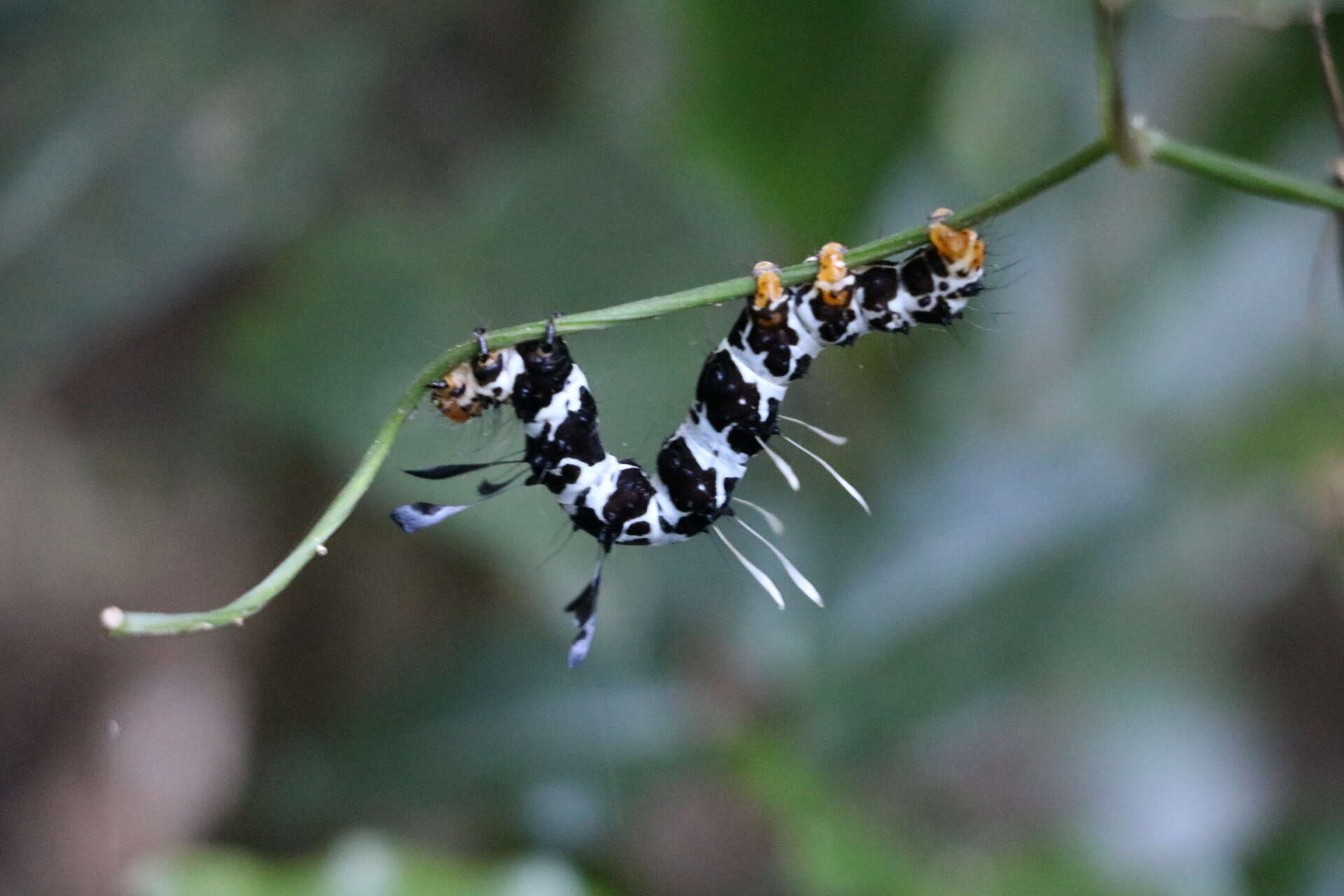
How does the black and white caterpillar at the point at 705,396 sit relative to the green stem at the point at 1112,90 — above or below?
below

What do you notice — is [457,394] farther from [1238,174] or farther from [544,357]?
[1238,174]

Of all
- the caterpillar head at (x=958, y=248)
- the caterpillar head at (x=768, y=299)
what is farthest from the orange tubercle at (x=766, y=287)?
the caterpillar head at (x=958, y=248)

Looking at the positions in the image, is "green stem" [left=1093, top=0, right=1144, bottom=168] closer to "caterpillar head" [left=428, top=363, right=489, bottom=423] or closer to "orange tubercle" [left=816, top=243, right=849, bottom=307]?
"orange tubercle" [left=816, top=243, right=849, bottom=307]

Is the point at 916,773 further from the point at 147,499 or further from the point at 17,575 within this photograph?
the point at 17,575

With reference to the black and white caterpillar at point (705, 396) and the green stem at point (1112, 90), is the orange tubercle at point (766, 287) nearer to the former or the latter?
the black and white caterpillar at point (705, 396)

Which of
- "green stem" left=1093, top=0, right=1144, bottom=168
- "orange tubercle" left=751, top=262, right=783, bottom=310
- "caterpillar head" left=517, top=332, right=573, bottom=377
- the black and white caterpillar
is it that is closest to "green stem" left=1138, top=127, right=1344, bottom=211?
"green stem" left=1093, top=0, right=1144, bottom=168

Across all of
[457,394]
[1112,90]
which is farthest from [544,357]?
[1112,90]

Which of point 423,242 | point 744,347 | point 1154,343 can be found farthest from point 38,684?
point 1154,343

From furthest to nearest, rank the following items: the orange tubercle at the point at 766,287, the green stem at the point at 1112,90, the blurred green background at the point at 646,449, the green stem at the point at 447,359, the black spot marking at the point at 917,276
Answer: the blurred green background at the point at 646,449
the black spot marking at the point at 917,276
the orange tubercle at the point at 766,287
the green stem at the point at 1112,90
the green stem at the point at 447,359
